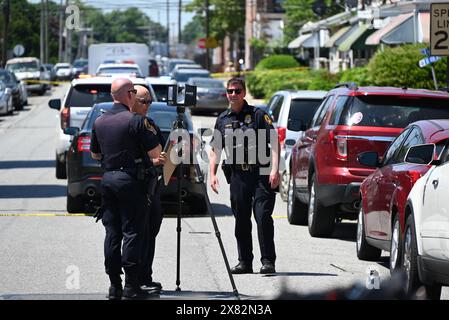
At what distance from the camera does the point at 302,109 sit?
65.0 ft

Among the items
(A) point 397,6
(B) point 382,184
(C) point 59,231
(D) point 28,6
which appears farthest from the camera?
(D) point 28,6

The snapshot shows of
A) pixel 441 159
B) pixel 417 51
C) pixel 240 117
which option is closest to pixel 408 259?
pixel 441 159

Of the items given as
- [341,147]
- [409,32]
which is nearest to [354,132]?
[341,147]

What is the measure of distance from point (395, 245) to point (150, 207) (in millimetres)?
2197

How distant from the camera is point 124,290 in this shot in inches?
374

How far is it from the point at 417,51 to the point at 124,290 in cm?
1932

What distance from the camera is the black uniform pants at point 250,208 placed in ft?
37.5

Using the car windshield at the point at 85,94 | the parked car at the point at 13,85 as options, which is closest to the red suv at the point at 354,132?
the car windshield at the point at 85,94

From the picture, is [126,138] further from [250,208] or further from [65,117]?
[65,117]

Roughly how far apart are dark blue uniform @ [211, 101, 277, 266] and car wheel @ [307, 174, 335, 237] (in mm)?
2759

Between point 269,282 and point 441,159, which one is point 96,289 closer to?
point 269,282

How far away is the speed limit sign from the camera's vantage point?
17.4 m

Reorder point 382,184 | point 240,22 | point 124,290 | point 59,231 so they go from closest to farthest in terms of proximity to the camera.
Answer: point 124,290 < point 382,184 < point 59,231 < point 240,22

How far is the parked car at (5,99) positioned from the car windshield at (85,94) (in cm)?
2229
